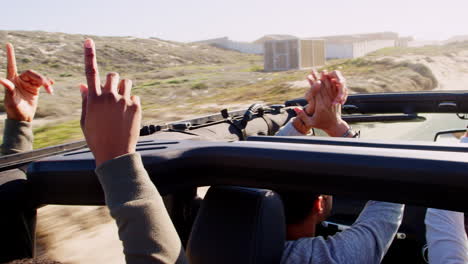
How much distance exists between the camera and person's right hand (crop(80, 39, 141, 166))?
0.96 meters

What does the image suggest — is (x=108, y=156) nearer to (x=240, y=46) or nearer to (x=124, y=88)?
(x=124, y=88)

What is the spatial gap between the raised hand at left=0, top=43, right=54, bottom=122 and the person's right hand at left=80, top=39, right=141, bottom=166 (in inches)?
62.7

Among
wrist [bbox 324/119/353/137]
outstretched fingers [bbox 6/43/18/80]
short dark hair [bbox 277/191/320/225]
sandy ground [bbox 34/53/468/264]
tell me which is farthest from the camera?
sandy ground [bbox 34/53/468/264]

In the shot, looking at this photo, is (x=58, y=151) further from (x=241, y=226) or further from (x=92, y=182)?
(x=241, y=226)

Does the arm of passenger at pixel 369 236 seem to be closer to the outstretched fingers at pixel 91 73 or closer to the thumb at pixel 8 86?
the outstretched fingers at pixel 91 73

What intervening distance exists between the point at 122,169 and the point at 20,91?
191 cm

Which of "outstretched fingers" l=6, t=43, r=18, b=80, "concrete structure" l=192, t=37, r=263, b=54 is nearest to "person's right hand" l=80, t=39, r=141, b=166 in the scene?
"outstretched fingers" l=6, t=43, r=18, b=80

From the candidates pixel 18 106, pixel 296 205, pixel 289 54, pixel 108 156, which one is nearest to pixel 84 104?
pixel 108 156

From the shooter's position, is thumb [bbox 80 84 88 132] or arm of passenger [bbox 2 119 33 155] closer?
thumb [bbox 80 84 88 132]

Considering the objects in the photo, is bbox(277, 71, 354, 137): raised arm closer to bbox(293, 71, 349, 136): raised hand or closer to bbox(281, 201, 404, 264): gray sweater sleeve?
bbox(293, 71, 349, 136): raised hand

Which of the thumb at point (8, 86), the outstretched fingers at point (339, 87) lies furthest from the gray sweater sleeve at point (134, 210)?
the thumb at point (8, 86)

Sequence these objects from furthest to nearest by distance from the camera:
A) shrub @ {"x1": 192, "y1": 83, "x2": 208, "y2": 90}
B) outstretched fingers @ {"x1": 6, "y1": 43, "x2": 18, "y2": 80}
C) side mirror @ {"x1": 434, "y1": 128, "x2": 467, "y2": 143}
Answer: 1. shrub @ {"x1": 192, "y1": 83, "x2": 208, "y2": 90}
2. side mirror @ {"x1": 434, "y1": 128, "x2": 467, "y2": 143}
3. outstretched fingers @ {"x1": 6, "y1": 43, "x2": 18, "y2": 80}

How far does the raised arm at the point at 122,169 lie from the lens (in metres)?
0.97

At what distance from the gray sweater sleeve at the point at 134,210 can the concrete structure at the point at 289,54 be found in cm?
4297
